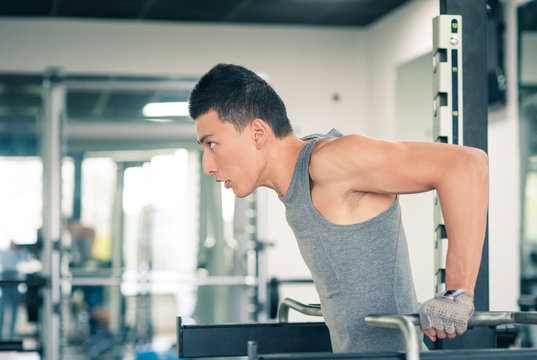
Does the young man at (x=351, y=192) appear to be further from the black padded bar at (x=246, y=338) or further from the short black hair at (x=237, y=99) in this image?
the black padded bar at (x=246, y=338)

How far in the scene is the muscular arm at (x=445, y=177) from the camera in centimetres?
120

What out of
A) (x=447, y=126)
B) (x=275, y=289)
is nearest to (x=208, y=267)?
(x=275, y=289)

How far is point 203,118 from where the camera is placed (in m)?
1.41

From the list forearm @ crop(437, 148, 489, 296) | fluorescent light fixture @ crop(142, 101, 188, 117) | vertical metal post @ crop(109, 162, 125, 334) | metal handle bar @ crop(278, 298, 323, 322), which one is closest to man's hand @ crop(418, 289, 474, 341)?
forearm @ crop(437, 148, 489, 296)

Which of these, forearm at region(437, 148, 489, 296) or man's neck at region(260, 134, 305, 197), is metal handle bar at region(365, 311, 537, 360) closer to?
forearm at region(437, 148, 489, 296)

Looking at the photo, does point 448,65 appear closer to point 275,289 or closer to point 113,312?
point 275,289

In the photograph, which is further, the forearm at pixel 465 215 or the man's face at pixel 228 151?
the man's face at pixel 228 151

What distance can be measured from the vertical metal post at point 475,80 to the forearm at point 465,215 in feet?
1.34

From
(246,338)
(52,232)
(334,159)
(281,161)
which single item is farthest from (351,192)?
(52,232)

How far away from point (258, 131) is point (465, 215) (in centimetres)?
43

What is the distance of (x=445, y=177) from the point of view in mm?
1202

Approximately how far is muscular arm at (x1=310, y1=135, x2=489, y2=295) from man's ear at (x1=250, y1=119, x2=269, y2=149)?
196 mm

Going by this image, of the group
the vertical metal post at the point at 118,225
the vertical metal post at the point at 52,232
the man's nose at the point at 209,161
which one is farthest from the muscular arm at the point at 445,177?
the vertical metal post at the point at 118,225

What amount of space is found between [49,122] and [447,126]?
3507 mm
